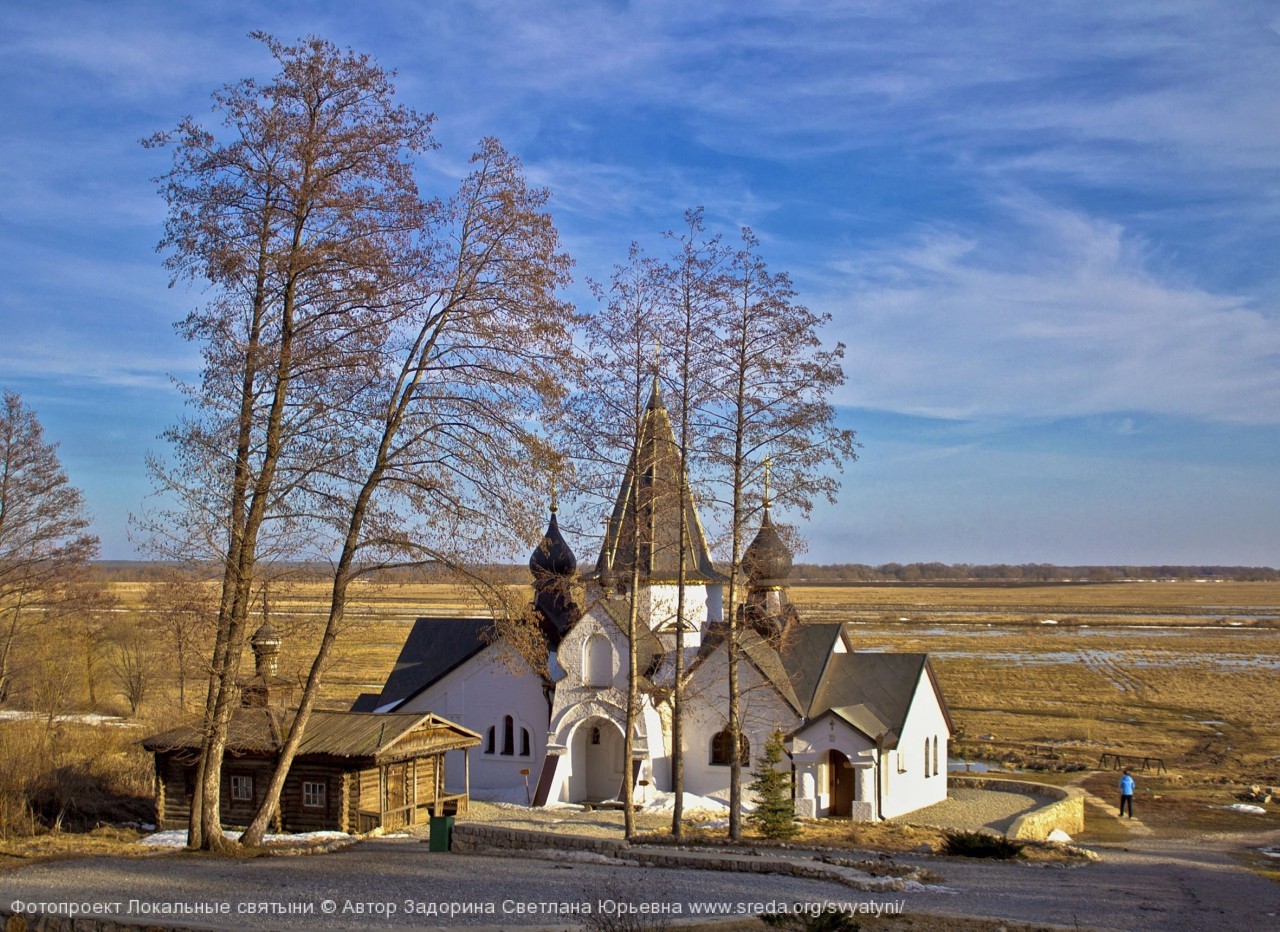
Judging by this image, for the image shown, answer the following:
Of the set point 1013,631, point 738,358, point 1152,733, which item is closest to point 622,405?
point 738,358

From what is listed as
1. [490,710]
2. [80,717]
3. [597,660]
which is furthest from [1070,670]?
[80,717]

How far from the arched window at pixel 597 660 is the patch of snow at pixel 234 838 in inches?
277

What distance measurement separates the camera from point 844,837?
2064 centimetres

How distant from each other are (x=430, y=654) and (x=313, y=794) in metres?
8.85

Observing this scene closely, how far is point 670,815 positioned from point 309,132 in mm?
15273

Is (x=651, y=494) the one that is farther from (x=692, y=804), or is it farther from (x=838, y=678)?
(x=838, y=678)

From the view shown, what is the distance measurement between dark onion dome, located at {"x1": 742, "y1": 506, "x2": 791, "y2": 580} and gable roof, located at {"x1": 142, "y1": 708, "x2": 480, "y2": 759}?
7132 mm

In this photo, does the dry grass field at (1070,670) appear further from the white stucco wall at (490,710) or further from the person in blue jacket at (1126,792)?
the person in blue jacket at (1126,792)

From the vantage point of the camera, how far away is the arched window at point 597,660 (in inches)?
1014

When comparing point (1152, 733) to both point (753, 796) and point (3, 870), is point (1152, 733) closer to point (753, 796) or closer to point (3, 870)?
point (753, 796)

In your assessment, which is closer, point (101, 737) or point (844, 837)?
point (844, 837)

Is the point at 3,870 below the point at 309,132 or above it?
below

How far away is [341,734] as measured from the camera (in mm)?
21484

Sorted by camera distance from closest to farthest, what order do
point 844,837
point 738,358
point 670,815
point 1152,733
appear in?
point 738,358 → point 844,837 → point 670,815 → point 1152,733
